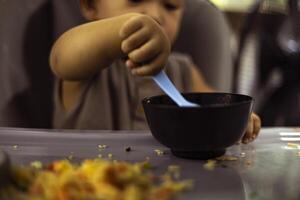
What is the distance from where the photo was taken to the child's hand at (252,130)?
26.0 inches

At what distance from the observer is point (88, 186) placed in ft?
1.19

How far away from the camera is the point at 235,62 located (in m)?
1.67

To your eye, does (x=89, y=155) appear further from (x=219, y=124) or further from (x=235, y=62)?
(x=235, y=62)

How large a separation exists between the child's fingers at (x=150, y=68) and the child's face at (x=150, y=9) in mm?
306

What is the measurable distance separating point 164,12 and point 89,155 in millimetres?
438

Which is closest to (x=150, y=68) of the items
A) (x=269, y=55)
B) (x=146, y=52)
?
(x=146, y=52)

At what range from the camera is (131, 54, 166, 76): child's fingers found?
598 mm

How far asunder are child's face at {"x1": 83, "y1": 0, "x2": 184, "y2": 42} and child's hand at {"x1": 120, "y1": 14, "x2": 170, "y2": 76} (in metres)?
0.29

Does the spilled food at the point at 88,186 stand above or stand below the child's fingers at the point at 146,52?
below

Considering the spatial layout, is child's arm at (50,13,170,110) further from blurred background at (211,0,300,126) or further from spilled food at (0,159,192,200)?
blurred background at (211,0,300,126)

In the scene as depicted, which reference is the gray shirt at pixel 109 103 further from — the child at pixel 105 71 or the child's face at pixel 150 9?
the child's face at pixel 150 9

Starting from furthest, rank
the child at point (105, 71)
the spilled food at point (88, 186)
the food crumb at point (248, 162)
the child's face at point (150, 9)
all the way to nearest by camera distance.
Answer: the child's face at point (150, 9) → the child at point (105, 71) → the food crumb at point (248, 162) → the spilled food at point (88, 186)

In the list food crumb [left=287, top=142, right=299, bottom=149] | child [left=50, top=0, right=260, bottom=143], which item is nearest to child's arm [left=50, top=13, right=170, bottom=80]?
child [left=50, top=0, right=260, bottom=143]

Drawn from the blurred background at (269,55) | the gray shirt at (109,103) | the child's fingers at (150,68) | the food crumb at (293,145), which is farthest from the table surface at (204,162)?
the blurred background at (269,55)
